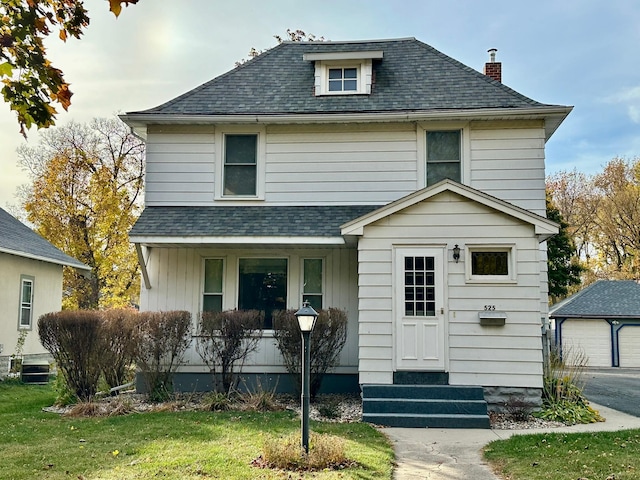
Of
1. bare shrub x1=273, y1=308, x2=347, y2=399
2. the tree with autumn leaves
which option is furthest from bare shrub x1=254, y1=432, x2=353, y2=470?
the tree with autumn leaves

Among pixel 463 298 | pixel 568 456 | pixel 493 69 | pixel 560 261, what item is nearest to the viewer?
pixel 568 456

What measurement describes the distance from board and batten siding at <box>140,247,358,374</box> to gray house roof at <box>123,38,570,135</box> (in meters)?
2.74

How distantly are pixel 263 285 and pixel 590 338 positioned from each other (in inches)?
629

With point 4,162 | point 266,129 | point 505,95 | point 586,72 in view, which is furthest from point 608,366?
point 4,162

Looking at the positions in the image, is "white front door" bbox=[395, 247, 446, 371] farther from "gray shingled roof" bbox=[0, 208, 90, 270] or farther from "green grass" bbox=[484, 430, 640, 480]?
"gray shingled roof" bbox=[0, 208, 90, 270]

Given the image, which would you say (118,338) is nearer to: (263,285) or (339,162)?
(263,285)

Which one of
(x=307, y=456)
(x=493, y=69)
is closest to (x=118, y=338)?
(x=307, y=456)

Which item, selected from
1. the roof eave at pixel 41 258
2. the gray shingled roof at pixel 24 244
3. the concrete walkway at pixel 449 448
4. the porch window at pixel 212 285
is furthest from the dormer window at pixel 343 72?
the gray shingled roof at pixel 24 244

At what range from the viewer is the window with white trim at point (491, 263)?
879 cm

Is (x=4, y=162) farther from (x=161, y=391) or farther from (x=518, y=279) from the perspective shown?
(x=518, y=279)

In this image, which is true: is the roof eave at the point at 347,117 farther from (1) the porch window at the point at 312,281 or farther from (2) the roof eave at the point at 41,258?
(2) the roof eave at the point at 41,258

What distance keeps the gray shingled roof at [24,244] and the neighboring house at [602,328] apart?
58.2 feet

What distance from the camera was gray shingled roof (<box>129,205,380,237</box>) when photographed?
32.9 feet

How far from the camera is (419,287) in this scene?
29.2 feet
